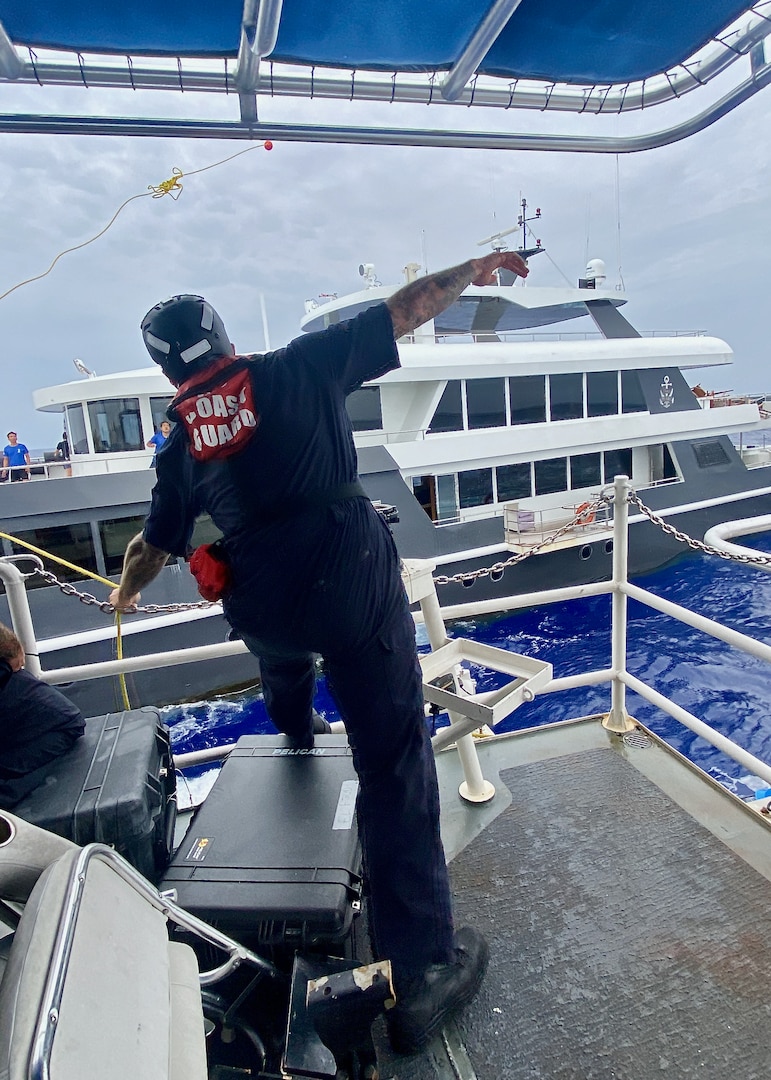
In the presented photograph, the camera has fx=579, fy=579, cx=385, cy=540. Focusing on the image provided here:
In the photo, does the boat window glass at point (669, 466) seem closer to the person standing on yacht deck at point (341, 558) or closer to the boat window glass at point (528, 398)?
the boat window glass at point (528, 398)

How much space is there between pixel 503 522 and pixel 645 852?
8509mm

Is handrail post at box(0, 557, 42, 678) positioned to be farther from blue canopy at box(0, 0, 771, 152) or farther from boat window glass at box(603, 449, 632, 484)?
boat window glass at box(603, 449, 632, 484)

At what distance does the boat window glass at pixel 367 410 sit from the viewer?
9859mm

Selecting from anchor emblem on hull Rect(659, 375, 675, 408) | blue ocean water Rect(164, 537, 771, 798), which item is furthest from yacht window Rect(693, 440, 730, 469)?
blue ocean water Rect(164, 537, 771, 798)

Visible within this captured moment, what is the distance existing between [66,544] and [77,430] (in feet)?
9.06

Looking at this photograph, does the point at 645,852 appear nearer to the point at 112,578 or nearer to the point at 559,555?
the point at 112,578

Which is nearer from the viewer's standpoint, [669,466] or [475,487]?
[475,487]

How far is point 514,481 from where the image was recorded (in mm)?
11008

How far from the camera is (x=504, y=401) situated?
35.1 feet

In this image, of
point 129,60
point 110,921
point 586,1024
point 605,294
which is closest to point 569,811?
point 586,1024

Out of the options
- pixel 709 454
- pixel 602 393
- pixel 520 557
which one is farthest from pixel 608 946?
pixel 709 454

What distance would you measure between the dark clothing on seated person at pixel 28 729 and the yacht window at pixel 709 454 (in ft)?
44.5

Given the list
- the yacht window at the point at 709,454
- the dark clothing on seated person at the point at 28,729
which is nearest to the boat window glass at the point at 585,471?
the yacht window at the point at 709,454

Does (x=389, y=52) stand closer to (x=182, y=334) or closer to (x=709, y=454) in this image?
(x=182, y=334)
